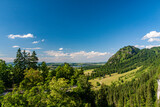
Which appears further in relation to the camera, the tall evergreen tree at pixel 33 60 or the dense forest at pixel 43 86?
the tall evergreen tree at pixel 33 60

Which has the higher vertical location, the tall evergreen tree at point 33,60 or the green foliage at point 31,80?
the tall evergreen tree at point 33,60

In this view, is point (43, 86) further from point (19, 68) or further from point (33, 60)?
point (33, 60)

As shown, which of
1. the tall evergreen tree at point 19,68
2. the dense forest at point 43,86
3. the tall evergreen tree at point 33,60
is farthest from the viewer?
the tall evergreen tree at point 33,60

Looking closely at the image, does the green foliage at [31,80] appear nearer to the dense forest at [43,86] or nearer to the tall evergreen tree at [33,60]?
the dense forest at [43,86]

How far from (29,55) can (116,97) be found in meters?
155

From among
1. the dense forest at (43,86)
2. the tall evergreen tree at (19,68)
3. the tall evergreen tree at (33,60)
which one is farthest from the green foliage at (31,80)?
the tall evergreen tree at (33,60)

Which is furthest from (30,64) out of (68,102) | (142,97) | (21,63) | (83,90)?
(142,97)

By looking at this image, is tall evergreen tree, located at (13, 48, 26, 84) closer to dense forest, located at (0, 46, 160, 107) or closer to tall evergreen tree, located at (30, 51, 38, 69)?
dense forest, located at (0, 46, 160, 107)

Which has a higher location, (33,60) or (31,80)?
(33,60)

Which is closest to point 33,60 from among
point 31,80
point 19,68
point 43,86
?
point 19,68

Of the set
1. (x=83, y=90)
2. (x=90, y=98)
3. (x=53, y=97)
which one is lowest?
(x=90, y=98)

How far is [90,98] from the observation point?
131ft

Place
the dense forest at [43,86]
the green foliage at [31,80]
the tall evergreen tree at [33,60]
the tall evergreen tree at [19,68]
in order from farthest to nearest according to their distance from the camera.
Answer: the tall evergreen tree at [33,60] → the tall evergreen tree at [19,68] → the green foliage at [31,80] → the dense forest at [43,86]

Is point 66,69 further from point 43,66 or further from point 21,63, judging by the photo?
point 21,63
